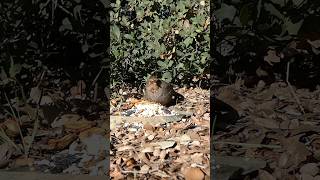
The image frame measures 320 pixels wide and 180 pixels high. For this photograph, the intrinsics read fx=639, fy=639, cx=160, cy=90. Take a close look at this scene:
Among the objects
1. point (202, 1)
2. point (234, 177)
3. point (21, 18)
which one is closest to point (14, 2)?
point (21, 18)

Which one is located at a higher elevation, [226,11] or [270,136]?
[226,11]

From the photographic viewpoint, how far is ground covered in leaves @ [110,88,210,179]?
2.65m

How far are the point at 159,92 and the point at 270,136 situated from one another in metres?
0.75

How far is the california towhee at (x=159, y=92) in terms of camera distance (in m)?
3.36

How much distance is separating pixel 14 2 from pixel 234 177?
4.31 ft

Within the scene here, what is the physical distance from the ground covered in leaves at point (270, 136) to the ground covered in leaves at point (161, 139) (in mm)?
109

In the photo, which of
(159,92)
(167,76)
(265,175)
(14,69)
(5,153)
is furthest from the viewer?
(167,76)

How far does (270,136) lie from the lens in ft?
9.27

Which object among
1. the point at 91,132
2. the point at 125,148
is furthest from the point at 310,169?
the point at 91,132

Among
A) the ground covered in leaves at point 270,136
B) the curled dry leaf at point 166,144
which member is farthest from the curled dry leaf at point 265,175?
the curled dry leaf at point 166,144

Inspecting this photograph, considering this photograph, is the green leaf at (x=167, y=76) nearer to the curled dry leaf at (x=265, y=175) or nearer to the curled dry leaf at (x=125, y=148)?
the curled dry leaf at (x=125, y=148)

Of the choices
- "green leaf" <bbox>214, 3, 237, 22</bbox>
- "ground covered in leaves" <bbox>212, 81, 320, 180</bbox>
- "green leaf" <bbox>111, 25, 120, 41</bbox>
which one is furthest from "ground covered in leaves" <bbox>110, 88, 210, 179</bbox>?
"green leaf" <bbox>214, 3, 237, 22</bbox>

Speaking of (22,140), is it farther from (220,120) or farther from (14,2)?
(220,120)

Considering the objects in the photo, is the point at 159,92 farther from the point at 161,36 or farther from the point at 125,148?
the point at 125,148
